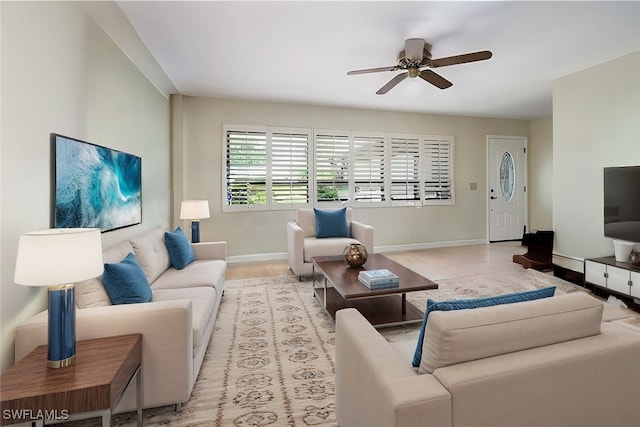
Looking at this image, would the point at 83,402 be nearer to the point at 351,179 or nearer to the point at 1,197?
the point at 1,197

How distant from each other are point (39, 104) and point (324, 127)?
4186mm

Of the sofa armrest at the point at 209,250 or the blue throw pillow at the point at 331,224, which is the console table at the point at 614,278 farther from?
the sofa armrest at the point at 209,250

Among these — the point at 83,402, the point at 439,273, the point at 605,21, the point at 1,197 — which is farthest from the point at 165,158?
the point at 605,21

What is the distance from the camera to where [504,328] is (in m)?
1.05

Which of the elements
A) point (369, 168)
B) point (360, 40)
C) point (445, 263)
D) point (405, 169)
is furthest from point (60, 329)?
point (405, 169)

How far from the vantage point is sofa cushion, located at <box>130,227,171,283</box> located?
2568 mm

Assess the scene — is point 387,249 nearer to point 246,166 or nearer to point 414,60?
point 246,166

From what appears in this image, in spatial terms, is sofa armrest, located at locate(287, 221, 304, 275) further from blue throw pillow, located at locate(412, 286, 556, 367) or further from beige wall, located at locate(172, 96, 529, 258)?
blue throw pillow, located at locate(412, 286, 556, 367)

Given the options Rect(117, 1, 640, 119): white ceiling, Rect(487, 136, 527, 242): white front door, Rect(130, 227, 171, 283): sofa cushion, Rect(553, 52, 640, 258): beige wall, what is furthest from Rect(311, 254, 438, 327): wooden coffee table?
Rect(487, 136, 527, 242): white front door

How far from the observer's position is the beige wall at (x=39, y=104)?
1.46m

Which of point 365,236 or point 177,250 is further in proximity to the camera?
point 365,236

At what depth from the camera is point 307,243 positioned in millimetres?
4043

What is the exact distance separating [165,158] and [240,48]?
2.08 metres

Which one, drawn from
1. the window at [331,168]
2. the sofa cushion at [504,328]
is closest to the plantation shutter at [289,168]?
the window at [331,168]
